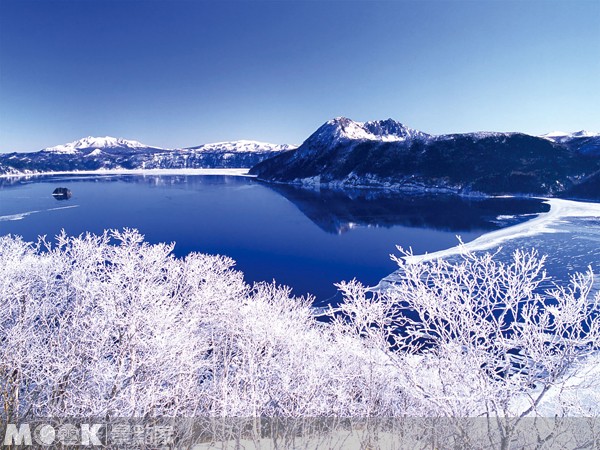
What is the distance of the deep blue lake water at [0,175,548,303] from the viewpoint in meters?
41.7

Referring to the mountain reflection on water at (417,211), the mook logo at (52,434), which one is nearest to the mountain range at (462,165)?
the mountain reflection on water at (417,211)

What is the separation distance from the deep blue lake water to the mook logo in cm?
2121

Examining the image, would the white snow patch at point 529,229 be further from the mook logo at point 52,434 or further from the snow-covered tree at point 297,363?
the mook logo at point 52,434

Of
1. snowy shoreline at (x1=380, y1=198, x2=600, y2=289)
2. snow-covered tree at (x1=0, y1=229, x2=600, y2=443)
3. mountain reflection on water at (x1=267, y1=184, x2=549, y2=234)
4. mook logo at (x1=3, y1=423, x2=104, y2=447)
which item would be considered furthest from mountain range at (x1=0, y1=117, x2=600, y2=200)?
mook logo at (x1=3, y1=423, x2=104, y2=447)

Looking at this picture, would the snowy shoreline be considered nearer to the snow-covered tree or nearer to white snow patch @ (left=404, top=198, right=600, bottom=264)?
white snow patch @ (left=404, top=198, right=600, bottom=264)

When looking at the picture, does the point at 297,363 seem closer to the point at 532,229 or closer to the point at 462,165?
the point at 532,229

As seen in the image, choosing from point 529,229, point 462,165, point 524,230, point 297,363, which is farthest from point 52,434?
point 462,165

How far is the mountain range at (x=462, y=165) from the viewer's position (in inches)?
4252

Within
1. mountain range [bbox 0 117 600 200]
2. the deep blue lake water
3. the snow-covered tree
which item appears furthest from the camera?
mountain range [bbox 0 117 600 200]

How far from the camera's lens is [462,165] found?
5143 inches

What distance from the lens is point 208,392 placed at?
1558 cm

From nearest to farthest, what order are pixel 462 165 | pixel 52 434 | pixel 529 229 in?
pixel 52 434, pixel 529 229, pixel 462 165

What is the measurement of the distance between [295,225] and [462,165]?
94.1 m

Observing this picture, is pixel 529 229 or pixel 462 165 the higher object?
pixel 462 165
